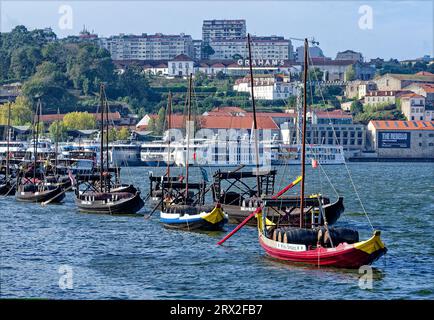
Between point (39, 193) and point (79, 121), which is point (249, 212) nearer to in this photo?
point (39, 193)

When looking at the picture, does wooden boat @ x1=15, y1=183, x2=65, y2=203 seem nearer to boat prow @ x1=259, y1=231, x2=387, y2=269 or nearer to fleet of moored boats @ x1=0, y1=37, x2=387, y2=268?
fleet of moored boats @ x1=0, y1=37, x2=387, y2=268

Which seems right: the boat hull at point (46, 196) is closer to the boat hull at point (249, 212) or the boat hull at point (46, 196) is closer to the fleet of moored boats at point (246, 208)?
the fleet of moored boats at point (246, 208)

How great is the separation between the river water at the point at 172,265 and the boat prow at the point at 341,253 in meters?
0.33

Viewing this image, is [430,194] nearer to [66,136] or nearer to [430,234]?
[430,234]

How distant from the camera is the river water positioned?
3384cm

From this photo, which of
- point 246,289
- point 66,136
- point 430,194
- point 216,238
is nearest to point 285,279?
point 246,289

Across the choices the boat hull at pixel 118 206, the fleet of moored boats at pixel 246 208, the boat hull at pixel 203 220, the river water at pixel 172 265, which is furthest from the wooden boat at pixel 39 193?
the boat hull at pixel 203 220

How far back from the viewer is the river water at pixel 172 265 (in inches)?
1332

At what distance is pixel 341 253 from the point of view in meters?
36.8

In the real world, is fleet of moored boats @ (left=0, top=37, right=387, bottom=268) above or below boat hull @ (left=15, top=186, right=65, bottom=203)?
above

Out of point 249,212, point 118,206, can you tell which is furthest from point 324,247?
point 118,206

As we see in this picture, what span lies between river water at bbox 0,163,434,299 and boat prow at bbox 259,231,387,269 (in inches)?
13.1

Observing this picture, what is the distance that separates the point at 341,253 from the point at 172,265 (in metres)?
6.33

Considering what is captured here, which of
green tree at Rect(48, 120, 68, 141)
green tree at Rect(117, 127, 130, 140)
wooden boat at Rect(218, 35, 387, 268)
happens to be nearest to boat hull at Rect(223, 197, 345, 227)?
wooden boat at Rect(218, 35, 387, 268)
